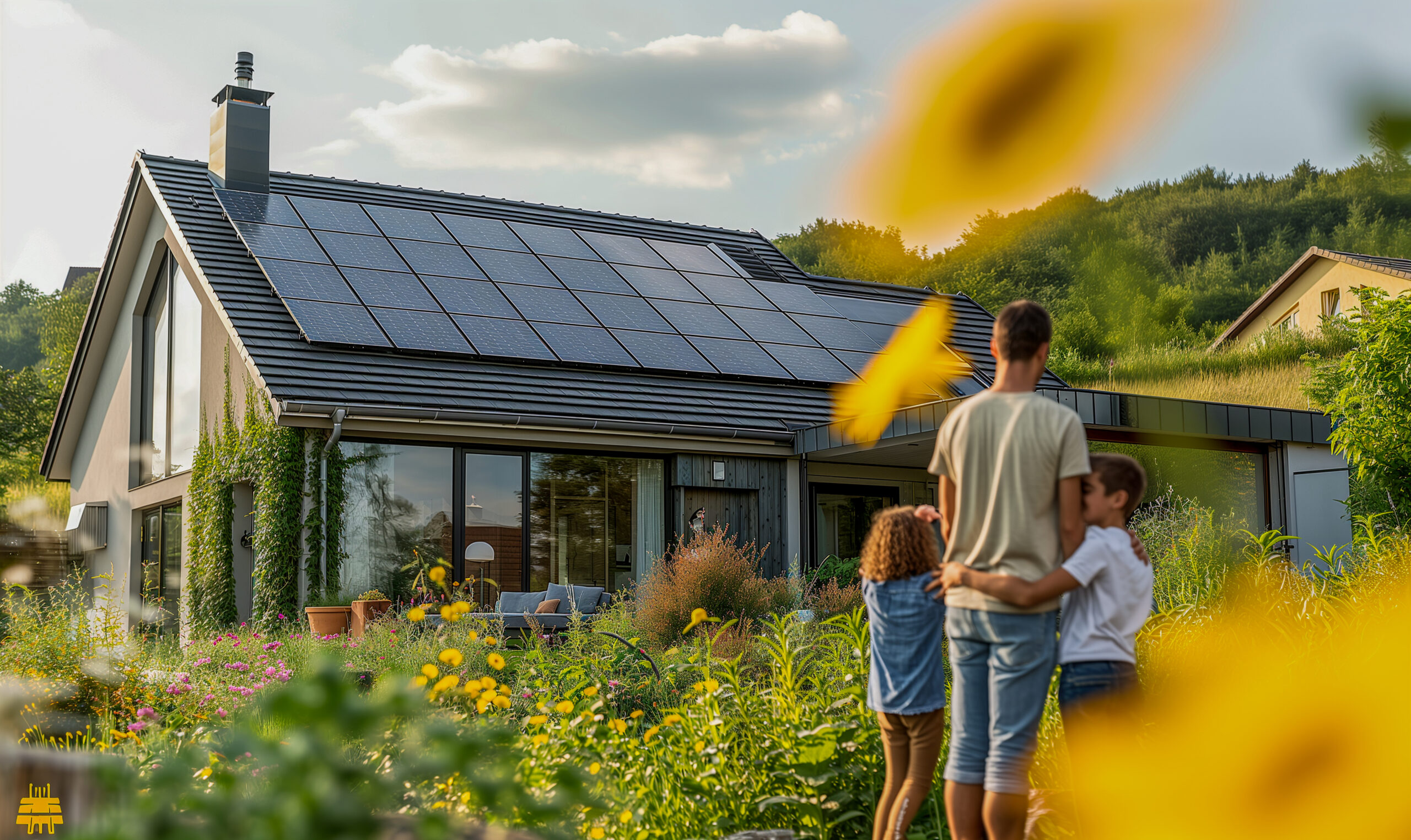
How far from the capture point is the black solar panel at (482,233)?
47.6 ft

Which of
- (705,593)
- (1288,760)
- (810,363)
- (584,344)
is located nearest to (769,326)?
(810,363)

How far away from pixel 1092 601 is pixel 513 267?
1164 centimetres

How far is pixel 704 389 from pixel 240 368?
16.2 ft

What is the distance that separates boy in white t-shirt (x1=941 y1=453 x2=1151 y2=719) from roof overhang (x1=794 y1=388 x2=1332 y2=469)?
15.0ft

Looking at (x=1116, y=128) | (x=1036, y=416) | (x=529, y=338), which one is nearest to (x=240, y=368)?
(x=529, y=338)

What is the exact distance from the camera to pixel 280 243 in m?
12.8

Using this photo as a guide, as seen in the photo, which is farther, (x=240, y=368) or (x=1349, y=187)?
(x=240, y=368)

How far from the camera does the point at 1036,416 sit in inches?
122

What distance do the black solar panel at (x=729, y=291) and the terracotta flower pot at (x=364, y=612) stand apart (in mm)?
6389

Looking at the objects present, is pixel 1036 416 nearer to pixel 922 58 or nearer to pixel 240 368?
pixel 922 58

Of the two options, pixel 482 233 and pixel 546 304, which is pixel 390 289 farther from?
pixel 482 233

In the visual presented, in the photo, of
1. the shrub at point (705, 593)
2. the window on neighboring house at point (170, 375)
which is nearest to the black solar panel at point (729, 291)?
the shrub at point (705, 593)

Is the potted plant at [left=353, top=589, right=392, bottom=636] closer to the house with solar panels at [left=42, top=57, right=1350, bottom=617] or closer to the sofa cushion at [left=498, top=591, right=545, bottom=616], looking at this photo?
the house with solar panels at [left=42, top=57, right=1350, bottom=617]

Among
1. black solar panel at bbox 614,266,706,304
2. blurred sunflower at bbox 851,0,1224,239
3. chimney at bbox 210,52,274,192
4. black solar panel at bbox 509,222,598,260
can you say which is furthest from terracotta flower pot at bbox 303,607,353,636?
blurred sunflower at bbox 851,0,1224,239
